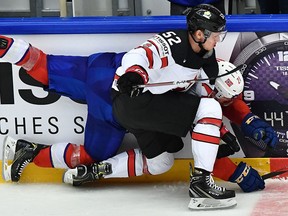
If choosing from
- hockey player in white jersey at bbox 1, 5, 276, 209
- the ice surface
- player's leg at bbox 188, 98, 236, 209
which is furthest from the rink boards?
player's leg at bbox 188, 98, 236, 209

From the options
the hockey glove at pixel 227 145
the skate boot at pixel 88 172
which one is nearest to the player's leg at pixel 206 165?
the hockey glove at pixel 227 145

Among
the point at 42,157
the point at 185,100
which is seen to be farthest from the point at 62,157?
the point at 185,100

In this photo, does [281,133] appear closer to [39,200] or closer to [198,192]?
[198,192]

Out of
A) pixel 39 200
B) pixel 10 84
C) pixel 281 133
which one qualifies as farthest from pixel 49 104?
pixel 281 133

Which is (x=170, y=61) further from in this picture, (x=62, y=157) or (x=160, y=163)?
(x=62, y=157)

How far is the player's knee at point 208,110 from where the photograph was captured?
3.97 metres

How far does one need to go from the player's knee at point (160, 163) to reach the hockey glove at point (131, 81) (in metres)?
0.49

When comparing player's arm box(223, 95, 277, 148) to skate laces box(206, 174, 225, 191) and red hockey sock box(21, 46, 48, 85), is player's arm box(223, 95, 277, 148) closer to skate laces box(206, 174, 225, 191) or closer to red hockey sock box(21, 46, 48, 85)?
→ skate laces box(206, 174, 225, 191)

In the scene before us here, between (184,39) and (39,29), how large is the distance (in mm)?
713

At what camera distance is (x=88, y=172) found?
13.8 feet

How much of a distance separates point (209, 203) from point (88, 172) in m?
0.59

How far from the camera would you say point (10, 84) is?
14.3 feet

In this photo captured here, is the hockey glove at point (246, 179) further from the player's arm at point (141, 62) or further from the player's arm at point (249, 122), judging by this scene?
the player's arm at point (141, 62)

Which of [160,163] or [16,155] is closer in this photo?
[160,163]
